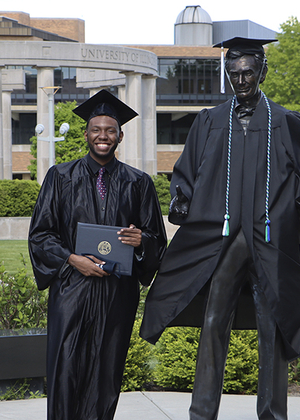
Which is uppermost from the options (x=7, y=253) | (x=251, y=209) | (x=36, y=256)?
(x=251, y=209)

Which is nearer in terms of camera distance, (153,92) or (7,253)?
(7,253)

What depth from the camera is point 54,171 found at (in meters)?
4.16

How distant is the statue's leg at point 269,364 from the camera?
3.86m

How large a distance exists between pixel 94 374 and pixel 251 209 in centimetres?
144

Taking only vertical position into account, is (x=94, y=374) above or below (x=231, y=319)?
below

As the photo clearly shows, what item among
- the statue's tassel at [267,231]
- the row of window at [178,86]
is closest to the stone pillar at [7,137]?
the row of window at [178,86]

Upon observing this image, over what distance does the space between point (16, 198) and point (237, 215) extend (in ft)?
59.5

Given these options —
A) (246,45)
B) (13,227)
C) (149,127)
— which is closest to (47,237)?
(246,45)

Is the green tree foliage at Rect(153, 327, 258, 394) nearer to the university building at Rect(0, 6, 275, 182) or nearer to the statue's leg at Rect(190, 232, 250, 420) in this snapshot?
the statue's leg at Rect(190, 232, 250, 420)

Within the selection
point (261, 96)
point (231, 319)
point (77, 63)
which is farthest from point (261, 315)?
point (77, 63)

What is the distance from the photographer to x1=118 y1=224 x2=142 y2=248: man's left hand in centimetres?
391

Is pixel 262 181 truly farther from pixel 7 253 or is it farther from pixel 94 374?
pixel 7 253

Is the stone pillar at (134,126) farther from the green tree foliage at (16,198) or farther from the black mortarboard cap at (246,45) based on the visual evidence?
the black mortarboard cap at (246,45)

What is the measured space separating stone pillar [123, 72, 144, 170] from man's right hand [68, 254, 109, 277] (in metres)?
26.5
